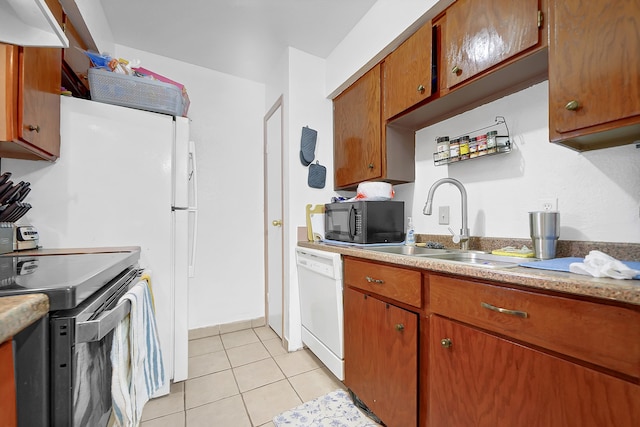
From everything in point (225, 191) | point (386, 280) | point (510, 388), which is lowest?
point (510, 388)

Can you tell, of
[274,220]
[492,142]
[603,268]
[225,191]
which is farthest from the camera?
[225,191]

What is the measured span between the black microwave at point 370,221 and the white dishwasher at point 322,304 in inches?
9.6

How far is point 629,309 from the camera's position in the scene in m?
0.57

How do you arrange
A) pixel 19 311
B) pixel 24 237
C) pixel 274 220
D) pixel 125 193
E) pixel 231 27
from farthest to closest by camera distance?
pixel 274 220, pixel 231 27, pixel 125 193, pixel 24 237, pixel 19 311

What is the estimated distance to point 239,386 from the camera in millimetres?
1682

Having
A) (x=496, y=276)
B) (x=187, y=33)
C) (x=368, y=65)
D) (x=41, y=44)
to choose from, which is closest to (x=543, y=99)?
(x=496, y=276)

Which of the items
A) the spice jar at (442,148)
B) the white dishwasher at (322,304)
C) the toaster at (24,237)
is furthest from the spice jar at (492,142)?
the toaster at (24,237)

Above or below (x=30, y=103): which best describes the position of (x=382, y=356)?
below

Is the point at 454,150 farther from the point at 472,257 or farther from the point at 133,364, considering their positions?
the point at 133,364

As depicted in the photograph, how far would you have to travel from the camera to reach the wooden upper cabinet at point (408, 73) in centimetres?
143

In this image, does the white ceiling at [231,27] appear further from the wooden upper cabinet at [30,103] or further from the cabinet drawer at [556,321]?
the cabinet drawer at [556,321]

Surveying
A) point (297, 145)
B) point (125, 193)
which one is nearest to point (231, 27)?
point (297, 145)

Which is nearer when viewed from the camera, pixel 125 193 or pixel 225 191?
pixel 125 193

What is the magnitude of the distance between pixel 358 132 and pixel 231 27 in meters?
1.27
